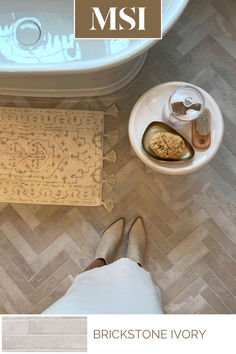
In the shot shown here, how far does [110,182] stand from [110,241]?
0.83 ft

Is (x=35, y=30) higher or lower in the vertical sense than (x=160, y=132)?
higher

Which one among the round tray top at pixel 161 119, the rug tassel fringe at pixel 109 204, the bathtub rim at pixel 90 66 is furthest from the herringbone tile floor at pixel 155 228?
the bathtub rim at pixel 90 66

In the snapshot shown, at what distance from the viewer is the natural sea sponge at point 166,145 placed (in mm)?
1431

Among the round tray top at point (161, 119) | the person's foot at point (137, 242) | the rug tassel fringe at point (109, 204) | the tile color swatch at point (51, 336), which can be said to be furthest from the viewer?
the rug tassel fringe at point (109, 204)

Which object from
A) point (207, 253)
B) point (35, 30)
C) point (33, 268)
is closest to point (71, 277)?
point (33, 268)

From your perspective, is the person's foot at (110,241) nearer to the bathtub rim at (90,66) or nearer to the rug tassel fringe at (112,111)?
the rug tassel fringe at (112,111)

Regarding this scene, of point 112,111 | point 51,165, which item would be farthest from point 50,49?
point 51,165

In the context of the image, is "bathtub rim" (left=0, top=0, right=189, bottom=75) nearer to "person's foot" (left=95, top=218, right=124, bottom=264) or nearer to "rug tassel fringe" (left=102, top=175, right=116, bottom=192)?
"rug tassel fringe" (left=102, top=175, right=116, bottom=192)

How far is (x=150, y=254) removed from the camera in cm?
178

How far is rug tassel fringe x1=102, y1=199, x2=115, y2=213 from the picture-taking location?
179 cm

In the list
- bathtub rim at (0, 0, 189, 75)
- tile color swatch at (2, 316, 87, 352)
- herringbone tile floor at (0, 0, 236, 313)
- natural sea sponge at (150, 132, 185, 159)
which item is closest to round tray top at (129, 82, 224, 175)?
natural sea sponge at (150, 132, 185, 159)

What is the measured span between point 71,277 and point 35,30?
3.52 feet

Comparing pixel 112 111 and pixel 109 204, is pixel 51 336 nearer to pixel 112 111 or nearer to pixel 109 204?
pixel 109 204

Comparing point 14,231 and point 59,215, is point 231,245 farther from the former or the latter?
point 14,231
